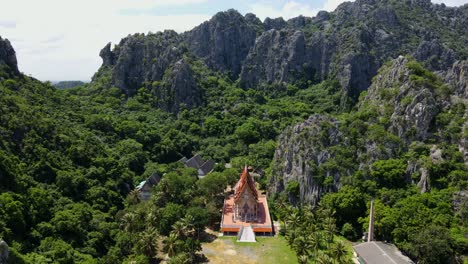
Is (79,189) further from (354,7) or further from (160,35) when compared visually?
(354,7)

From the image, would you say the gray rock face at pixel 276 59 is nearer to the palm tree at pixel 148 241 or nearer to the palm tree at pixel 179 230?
the palm tree at pixel 179 230

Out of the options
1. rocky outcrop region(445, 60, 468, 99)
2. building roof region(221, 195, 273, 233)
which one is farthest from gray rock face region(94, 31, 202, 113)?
rocky outcrop region(445, 60, 468, 99)

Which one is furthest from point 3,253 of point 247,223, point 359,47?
point 359,47

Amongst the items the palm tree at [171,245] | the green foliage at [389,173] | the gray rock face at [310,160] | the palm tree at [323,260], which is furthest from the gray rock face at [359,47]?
the palm tree at [323,260]

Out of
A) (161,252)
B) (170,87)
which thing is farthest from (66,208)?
(170,87)

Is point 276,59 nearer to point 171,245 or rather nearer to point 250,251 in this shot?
point 250,251
